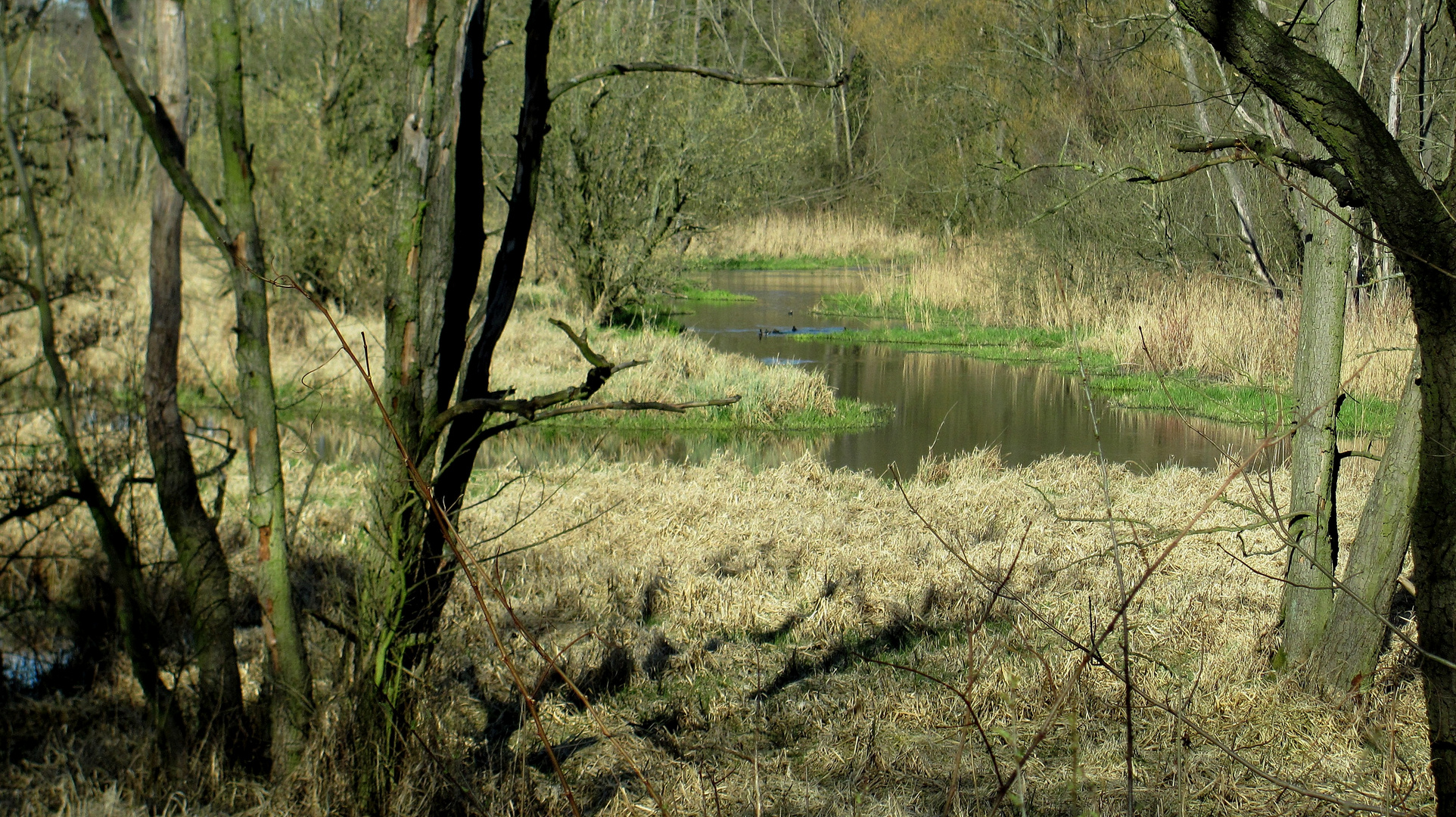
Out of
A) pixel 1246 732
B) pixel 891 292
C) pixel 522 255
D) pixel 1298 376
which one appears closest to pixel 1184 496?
pixel 1298 376

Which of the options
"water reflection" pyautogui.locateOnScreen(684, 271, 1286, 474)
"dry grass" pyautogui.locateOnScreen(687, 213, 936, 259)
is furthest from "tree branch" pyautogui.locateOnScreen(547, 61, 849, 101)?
"dry grass" pyautogui.locateOnScreen(687, 213, 936, 259)

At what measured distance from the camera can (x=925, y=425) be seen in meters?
12.3

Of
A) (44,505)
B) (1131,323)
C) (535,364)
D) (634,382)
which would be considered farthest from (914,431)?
(44,505)

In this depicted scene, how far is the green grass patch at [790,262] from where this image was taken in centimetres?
3142

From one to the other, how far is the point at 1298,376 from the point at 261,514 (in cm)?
389

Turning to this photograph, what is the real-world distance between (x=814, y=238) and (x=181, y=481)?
31.4 m

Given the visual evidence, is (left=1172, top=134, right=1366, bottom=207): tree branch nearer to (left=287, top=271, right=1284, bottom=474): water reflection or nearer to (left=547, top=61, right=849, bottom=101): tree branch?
(left=547, top=61, right=849, bottom=101): tree branch

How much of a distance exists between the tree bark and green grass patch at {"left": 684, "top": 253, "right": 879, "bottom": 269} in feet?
92.7

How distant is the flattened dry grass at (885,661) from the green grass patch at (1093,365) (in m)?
4.17

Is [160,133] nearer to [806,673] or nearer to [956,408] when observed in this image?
[806,673]

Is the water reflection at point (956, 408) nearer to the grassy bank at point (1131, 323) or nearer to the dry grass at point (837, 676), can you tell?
the grassy bank at point (1131, 323)

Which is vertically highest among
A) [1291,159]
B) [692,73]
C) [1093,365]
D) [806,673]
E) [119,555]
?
[692,73]

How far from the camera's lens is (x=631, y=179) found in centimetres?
1770

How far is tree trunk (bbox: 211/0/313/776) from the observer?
8.98 feet
